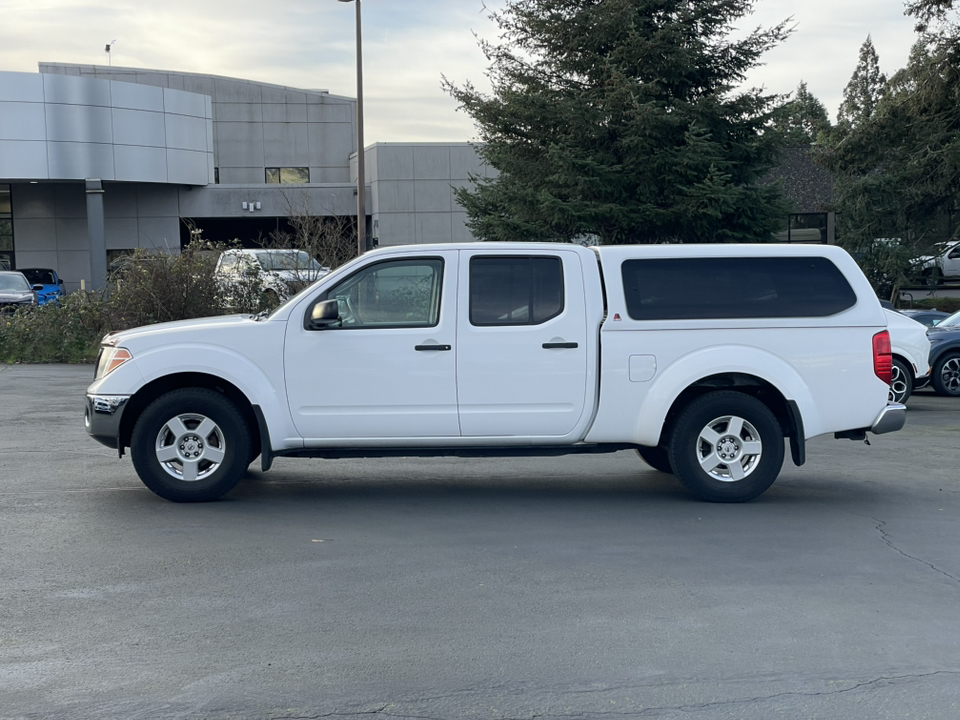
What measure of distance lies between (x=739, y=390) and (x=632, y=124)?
52.4 feet

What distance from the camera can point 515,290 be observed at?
8.09m

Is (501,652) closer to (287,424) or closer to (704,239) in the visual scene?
(287,424)

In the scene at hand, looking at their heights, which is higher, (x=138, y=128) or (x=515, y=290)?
(x=138, y=128)

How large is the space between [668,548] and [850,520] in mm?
1680

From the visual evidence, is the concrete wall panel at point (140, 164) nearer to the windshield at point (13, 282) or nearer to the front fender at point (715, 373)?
the windshield at point (13, 282)

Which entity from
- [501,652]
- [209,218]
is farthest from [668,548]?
[209,218]

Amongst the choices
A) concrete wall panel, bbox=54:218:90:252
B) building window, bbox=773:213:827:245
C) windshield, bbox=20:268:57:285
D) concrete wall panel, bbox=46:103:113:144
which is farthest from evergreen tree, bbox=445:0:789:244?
concrete wall panel, bbox=54:218:90:252

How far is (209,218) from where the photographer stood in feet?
170

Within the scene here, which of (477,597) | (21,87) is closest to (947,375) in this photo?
(477,597)

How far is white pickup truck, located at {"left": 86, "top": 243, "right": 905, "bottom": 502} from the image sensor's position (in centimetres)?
791

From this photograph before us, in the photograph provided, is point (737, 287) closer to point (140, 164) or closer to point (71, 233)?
point (140, 164)

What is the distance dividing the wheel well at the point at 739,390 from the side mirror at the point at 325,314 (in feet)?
8.54

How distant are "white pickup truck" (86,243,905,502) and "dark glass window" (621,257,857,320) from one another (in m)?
0.01

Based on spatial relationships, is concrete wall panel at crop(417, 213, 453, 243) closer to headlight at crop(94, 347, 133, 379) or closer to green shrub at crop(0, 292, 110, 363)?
green shrub at crop(0, 292, 110, 363)
